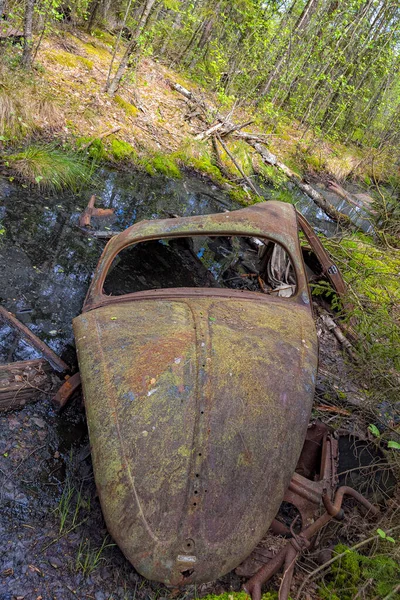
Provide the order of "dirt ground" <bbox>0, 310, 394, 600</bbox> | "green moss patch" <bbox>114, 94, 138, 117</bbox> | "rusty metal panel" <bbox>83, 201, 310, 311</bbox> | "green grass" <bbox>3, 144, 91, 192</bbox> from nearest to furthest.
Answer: "dirt ground" <bbox>0, 310, 394, 600</bbox> → "rusty metal panel" <bbox>83, 201, 310, 311</bbox> → "green grass" <bbox>3, 144, 91, 192</bbox> → "green moss patch" <bbox>114, 94, 138, 117</bbox>

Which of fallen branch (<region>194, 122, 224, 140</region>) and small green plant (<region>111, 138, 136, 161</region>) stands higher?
fallen branch (<region>194, 122, 224, 140</region>)

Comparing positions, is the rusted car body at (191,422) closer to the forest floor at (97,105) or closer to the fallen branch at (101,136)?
the forest floor at (97,105)

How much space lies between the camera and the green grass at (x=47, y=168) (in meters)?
5.94

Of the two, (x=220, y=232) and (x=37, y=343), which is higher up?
(x=220, y=232)

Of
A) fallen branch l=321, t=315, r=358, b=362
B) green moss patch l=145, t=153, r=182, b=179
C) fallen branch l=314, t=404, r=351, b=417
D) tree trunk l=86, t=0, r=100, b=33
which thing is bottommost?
green moss patch l=145, t=153, r=182, b=179

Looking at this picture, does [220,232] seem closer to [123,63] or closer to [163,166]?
[163,166]

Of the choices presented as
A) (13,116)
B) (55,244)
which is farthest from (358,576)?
(13,116)

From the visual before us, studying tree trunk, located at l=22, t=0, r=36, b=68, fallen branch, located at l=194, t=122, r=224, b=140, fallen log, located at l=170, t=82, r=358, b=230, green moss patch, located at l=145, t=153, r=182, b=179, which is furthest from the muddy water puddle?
fallen log, located at l=170, t=82, r=358, b=230

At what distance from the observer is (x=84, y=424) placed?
125 inches

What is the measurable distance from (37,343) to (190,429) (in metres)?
1.83

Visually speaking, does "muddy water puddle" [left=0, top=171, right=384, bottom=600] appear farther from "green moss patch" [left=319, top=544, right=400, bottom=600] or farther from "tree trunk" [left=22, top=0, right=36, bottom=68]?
"tree trunk" [left=22, top=0, right=36, bottom=68]

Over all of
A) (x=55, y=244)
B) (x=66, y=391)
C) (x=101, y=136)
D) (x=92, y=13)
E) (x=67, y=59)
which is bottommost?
(x=55, y=244)

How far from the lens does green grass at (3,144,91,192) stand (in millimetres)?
5941

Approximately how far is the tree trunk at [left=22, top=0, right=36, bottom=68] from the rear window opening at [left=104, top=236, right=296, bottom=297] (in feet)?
14.1
